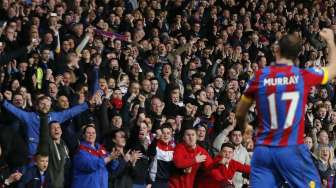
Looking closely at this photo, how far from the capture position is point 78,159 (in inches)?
445

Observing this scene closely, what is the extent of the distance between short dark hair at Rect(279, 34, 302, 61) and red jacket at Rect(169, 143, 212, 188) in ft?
12.2

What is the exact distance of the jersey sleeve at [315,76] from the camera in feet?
26.3

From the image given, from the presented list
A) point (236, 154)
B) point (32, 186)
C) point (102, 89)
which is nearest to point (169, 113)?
point (102, 89)

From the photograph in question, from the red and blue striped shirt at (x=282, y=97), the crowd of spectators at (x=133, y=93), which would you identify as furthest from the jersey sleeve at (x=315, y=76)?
the crowd of spectators at (x=133, y=93)

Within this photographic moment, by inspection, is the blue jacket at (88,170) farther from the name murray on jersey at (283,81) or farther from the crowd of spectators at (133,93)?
the name murray on jersey at (283,81)

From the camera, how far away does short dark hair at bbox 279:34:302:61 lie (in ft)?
25.6

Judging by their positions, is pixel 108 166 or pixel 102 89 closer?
pixel 108 166

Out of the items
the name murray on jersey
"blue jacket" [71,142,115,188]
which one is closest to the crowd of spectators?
"blue jacket" [71,142,115,188]

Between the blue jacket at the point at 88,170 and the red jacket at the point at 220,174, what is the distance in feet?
4.34

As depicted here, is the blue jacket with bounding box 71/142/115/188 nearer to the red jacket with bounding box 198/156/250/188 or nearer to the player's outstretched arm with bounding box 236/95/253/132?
the red jacket with bounding box 198/156/250/188

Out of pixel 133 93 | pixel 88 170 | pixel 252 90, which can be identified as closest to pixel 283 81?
pixel 252 90

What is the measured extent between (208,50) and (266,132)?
33.6 feet

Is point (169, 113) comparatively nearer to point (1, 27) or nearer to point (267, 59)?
point (1, 27)

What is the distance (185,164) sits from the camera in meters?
11.4
